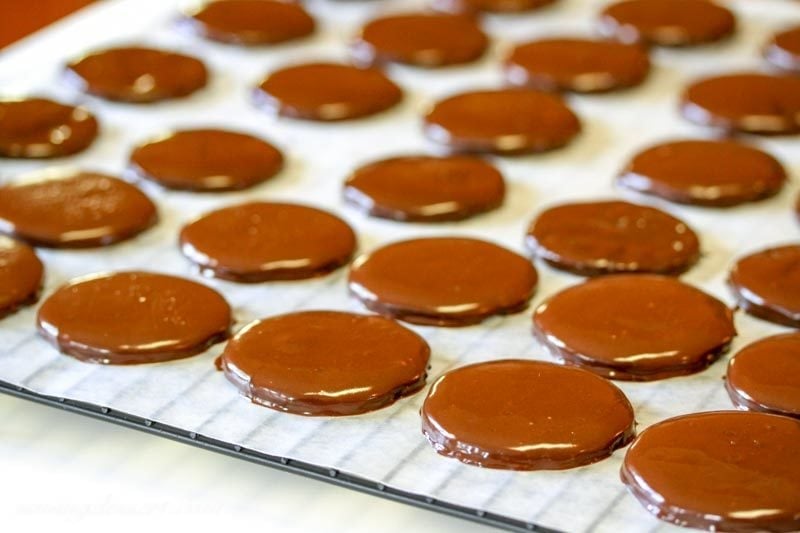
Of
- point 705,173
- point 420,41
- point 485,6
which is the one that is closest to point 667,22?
point 485,6

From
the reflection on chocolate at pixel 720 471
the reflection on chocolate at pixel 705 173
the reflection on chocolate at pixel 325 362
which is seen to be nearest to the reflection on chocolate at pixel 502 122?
the reflection on chocolate at pixel 705 173

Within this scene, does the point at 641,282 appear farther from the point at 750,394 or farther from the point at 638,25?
the point at 638,25

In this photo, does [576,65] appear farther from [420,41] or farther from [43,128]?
[43,128]

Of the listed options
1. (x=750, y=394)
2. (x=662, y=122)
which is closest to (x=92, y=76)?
(x=662, y=122)

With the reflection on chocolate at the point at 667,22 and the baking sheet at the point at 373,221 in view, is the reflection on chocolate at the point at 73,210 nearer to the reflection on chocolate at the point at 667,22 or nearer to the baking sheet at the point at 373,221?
the baking sheet at the point at 373,221

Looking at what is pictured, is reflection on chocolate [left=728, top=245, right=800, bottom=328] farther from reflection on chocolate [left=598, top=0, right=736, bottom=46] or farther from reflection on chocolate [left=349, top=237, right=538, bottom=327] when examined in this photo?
reflection on chocolate [left=598, top=0, right=736, bottom=46]

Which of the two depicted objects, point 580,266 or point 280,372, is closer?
point 280,372

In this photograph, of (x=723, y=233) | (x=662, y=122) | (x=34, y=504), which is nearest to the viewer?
(x=34, y=504)
